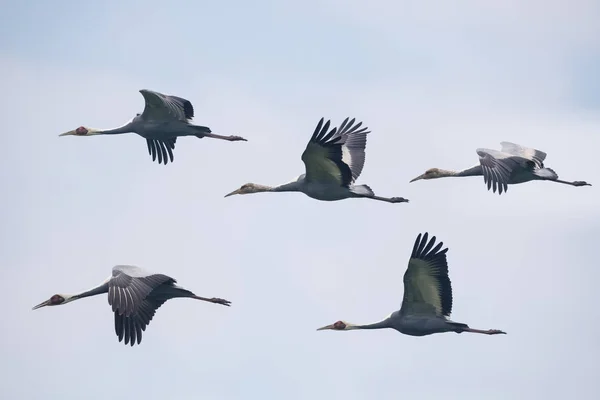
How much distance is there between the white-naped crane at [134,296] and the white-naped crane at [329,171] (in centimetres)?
419

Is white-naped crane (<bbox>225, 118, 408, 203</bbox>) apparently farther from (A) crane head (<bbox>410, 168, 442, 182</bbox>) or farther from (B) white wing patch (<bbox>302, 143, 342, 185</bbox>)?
(A) crane head (<bbox>410, 168, 442, 182</bbox>)

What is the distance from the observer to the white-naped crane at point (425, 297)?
98.3ft

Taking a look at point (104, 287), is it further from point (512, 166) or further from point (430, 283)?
point (512, 166)

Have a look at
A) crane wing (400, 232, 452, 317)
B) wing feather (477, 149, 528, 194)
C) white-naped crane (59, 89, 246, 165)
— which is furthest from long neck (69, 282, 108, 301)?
wing feather (477, 149, 528, 194)

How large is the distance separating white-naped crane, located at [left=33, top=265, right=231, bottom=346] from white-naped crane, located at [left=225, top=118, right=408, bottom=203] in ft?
13.7

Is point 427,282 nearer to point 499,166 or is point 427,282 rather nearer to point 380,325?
point 380,325

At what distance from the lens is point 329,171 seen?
33.0 metres

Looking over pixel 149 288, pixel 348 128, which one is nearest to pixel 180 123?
pixel 348 128

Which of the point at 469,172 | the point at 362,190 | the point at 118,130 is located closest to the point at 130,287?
the point at 362,190

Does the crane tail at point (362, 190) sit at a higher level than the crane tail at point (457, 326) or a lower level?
higher

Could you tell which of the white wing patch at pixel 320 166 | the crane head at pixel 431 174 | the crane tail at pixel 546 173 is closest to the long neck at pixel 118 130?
the white wing patch at pixel 320 166

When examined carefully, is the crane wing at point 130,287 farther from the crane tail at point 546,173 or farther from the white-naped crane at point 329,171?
the crane tail at point 546,173

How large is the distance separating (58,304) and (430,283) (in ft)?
26.9

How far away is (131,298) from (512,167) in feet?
31.0
